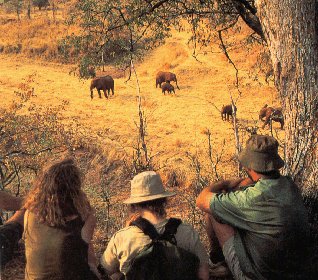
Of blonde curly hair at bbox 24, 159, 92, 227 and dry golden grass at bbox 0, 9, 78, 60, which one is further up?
dry golden grass at bbox 0, 9, 78, 60

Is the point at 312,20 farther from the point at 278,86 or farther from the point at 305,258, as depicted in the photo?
the point at 305,258

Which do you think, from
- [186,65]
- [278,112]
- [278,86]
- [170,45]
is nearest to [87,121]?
[278,112]

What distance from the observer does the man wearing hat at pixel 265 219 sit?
11.9ft

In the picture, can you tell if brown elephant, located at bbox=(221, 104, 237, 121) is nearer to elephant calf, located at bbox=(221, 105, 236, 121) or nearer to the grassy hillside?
elephant calf, located at bbox=(221, 105, 236, 121)

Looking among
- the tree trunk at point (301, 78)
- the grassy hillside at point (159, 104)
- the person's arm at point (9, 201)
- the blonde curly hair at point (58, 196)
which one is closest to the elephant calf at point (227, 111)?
the grassy hillside at point (159, 104)

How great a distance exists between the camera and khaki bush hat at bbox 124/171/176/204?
3.45m

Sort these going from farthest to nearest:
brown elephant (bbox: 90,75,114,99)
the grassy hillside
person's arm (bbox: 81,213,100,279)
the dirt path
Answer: brown elephant (bbox: 90,75,114,99) → the dirt path → the grassy hillside → person's arm (bbox: 81,213,100,279)

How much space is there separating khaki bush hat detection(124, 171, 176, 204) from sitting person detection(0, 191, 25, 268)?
58.1 inches

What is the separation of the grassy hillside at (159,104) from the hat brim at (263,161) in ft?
23.7

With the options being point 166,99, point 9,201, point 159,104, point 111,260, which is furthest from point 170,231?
point 166,99

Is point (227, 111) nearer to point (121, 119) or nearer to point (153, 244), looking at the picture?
point (121, 119)

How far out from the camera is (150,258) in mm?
3281

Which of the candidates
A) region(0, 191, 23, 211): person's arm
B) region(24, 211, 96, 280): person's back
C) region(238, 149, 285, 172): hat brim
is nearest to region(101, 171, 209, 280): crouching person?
region(24, 211, 96, 280): person's back

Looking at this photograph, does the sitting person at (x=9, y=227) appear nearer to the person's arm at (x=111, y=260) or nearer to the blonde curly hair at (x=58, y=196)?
the blonde curly hair at (x=58, y=196)
